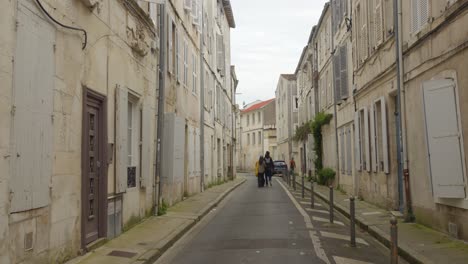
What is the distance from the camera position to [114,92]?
30.2 ft

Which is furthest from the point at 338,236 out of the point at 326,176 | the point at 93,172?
the point at 326,176

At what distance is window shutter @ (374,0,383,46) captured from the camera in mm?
13141

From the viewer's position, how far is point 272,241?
9258 millimetres

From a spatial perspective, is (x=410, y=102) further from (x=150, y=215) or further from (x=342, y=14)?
(x=342, y=14)

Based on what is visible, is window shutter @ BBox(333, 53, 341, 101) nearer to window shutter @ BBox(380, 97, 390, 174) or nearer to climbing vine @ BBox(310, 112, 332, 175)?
climbing vine @ BBox(310, 112, 332, 175)

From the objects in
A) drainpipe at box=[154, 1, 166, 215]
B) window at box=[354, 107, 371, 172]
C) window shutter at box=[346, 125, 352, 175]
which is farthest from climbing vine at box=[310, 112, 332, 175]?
drainpipe at box=[154, 1, 166, 215]

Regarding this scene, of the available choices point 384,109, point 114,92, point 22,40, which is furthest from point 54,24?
point 384,109

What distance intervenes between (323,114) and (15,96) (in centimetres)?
2051

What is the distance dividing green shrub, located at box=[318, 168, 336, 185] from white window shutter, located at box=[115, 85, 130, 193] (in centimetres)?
1455

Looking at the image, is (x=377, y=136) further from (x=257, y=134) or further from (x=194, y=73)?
(x=257, y=134)

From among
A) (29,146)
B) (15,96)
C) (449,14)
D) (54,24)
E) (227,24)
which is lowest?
(29,146)

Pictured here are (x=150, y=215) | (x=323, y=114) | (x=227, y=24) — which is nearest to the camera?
(x=150, y=215)

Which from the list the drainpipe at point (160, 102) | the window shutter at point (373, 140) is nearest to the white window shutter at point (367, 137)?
the window shutter at point (373, 140)

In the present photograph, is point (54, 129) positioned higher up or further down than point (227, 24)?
further down
